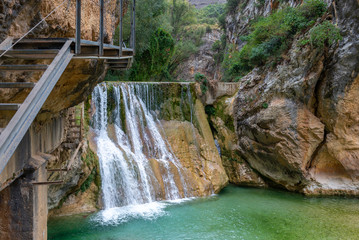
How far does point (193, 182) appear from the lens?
43.9 feet

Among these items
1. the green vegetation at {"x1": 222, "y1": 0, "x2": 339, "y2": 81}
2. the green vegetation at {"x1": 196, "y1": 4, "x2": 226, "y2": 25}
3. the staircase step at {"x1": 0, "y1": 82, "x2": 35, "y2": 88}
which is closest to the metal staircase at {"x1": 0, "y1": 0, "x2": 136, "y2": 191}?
the staircase step at {"x1": 0, "y1": 82, "x2": 35, "y2": 88}

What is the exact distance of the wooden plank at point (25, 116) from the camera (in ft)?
6.86

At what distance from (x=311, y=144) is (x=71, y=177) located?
32.3ft

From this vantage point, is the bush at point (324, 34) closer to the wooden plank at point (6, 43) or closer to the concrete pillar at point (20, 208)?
the concrete pillar at point (20, 208)

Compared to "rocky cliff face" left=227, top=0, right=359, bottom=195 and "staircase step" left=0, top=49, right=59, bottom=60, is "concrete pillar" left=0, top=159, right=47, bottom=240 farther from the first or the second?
"rocky cliff face" left=227, top=0, right=359, bottom=195

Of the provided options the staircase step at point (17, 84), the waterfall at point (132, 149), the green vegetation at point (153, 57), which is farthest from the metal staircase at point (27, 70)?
the green vegetation at point (153, 57)

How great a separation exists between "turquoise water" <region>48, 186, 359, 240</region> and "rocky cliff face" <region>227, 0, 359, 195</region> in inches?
52.7

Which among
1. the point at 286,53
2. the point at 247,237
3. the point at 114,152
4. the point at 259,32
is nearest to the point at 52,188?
the point at 114,152

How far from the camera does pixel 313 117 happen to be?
511 inches

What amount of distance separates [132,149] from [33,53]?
34.3 feet

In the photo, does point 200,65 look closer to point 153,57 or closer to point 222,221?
point 153,57

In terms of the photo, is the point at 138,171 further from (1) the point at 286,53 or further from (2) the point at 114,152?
(1) the point at 286,53

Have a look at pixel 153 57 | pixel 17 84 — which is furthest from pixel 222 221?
pixel 153 57

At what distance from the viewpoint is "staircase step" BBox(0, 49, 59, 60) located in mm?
3414
